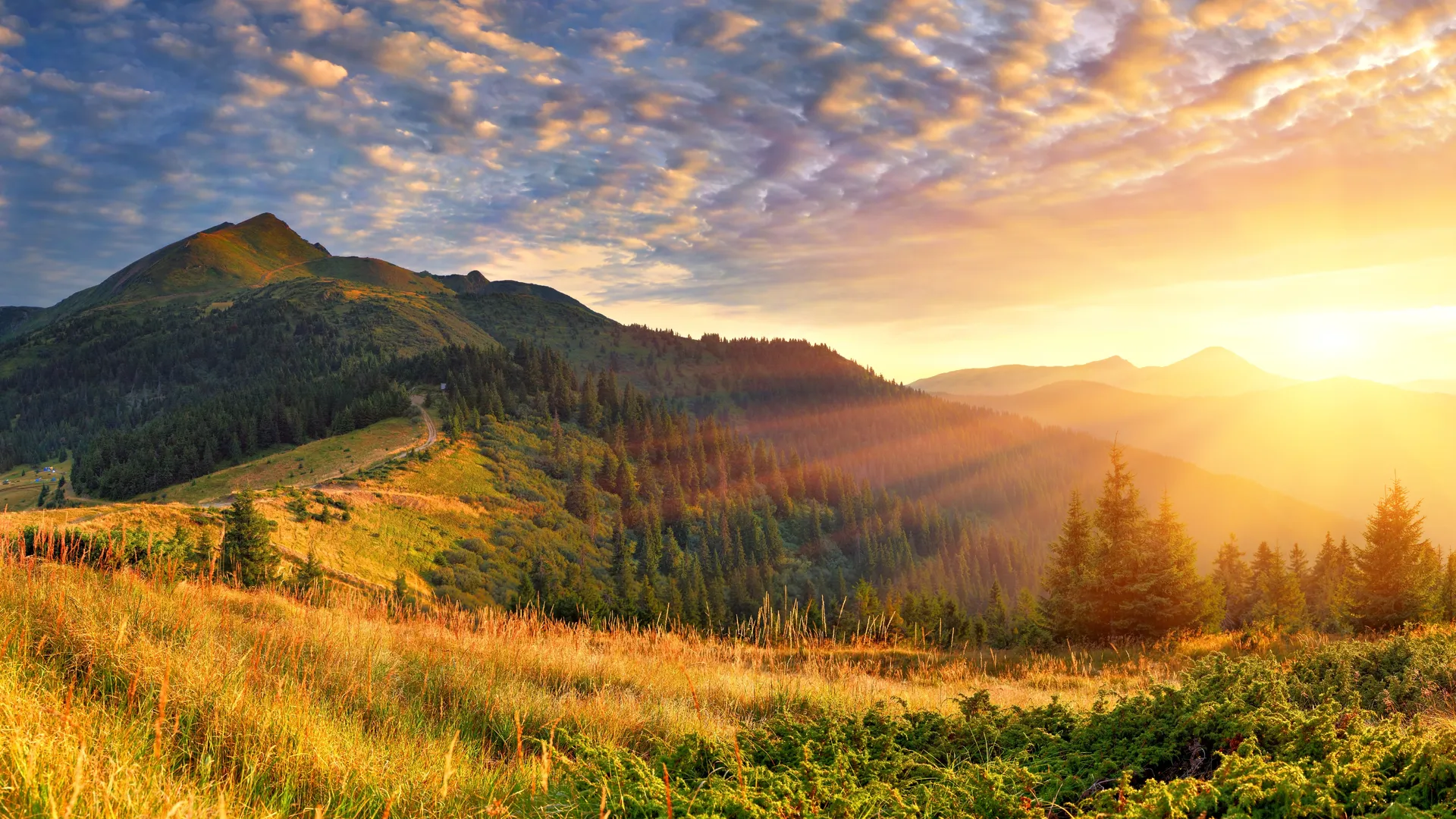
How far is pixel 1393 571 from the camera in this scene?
24.8 m

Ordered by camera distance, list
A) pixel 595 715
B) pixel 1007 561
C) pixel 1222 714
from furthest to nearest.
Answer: pixel 1007 561 → pixel 595 715 → pixel 1222 714

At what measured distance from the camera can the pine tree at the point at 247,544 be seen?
20641 millimetres

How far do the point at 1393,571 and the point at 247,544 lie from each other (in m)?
43.0

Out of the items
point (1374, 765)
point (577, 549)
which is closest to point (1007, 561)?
point (577, 549)

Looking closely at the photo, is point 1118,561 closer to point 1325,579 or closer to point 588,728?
point 588,728

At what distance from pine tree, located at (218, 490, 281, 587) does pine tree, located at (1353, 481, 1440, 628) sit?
3898 centimetres

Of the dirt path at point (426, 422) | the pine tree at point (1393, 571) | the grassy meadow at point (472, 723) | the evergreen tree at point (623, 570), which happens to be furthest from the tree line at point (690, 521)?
the grassy meadow at point (472, 723)

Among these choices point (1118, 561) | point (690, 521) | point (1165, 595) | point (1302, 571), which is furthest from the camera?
point (690, 521)

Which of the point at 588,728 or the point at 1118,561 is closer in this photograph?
the point at 588,728

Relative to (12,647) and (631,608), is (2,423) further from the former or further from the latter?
(12,647)

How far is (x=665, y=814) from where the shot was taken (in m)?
3.62

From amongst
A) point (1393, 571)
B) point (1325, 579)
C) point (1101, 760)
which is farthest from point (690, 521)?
point (1101, 760)

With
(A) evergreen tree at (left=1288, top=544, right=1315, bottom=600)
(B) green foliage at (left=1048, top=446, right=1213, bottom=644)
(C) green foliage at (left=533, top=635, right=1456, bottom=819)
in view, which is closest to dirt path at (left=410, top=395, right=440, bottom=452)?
(B) green foliage at (left=1048, top=446, right=1213, bottom=644)

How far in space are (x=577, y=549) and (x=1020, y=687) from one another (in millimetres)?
59243
